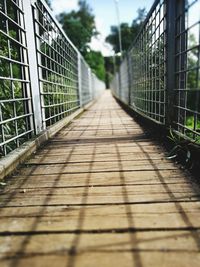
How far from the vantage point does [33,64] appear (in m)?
3.37

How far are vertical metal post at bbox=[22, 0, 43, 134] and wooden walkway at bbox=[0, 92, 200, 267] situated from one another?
3.06ft

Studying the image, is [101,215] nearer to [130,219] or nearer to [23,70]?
[130,219]

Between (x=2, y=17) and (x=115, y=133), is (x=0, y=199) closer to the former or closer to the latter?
(x=2, y=17)

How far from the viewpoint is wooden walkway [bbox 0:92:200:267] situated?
3.76 ft

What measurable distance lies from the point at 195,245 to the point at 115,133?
10.1 feet

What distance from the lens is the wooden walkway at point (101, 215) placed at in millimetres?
1147

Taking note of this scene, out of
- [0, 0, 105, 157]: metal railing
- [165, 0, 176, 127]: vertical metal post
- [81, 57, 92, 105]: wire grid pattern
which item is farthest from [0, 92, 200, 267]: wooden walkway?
[81, 57, 92, 105]: wire grid pattern

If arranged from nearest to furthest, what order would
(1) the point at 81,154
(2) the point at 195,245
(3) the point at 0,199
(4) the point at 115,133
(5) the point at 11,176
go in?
(2) the point at 195,245, (3) the point at 0,199, (5) the point at 11,176, (1) the point at 81,154, (4) the point at 115,133

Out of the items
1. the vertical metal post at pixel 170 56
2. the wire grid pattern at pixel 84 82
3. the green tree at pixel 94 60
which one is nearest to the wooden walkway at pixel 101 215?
the vertical metal post at pixel 170 56

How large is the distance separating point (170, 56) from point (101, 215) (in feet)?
7.02

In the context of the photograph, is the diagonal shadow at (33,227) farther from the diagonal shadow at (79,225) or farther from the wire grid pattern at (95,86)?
the wire grid pattern at (95,86)

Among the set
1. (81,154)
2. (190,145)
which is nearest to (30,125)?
(81,154)

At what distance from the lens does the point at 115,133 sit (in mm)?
4246

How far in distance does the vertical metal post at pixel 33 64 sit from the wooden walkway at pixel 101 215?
0.93 metres
